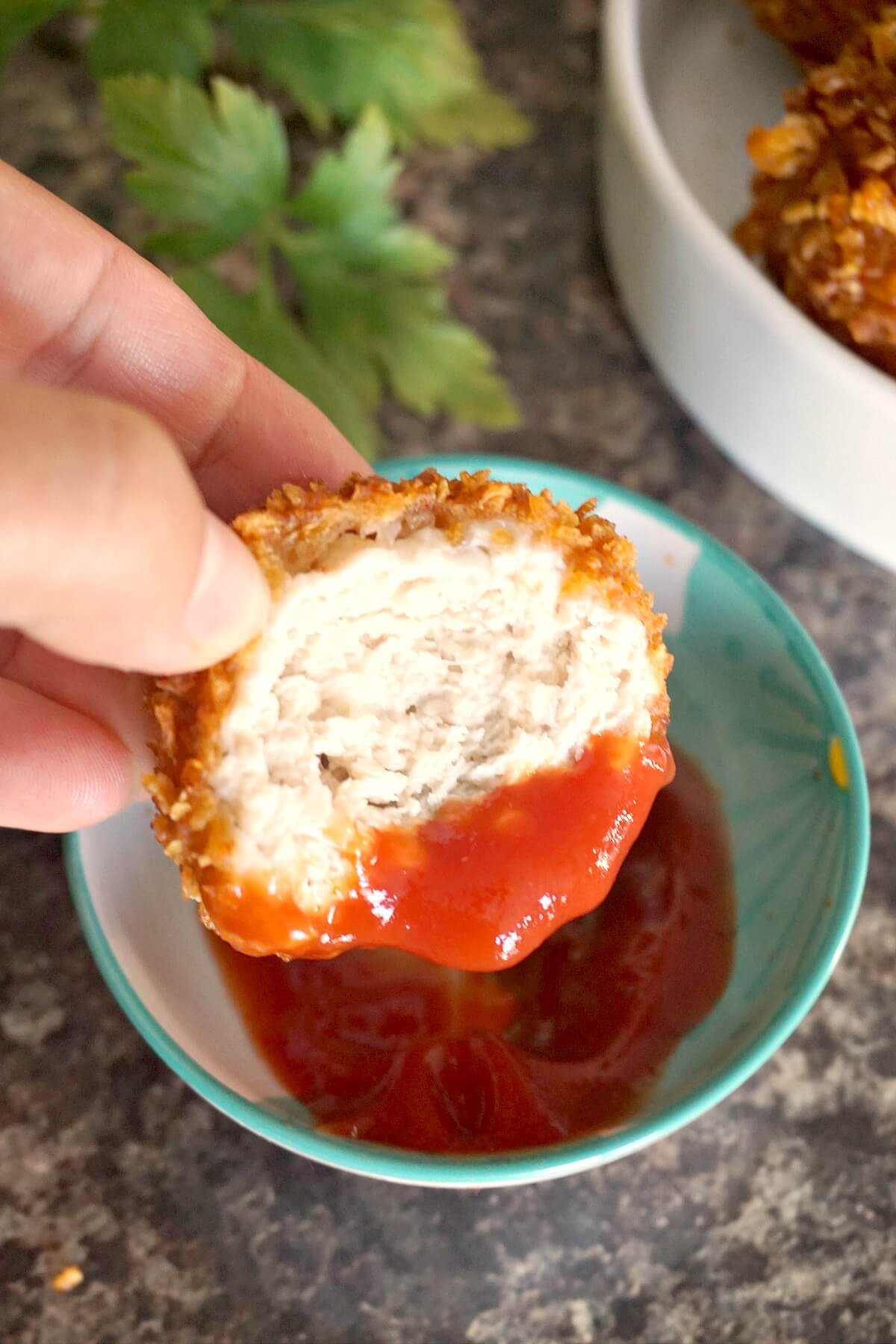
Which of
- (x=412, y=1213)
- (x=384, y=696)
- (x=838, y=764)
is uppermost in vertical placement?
(x=384, y=696)

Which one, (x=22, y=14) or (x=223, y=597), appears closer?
(x=223, y=597)

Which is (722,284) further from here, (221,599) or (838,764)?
(221,599)

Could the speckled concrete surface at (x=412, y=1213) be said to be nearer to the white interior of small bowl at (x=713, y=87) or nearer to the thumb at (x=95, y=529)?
the thumb at (x=95, y=529)

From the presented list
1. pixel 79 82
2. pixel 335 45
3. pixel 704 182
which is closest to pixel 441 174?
pixel 335 45

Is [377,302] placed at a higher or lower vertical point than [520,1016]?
higher

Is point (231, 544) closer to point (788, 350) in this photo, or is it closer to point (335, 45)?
point (788, 350)

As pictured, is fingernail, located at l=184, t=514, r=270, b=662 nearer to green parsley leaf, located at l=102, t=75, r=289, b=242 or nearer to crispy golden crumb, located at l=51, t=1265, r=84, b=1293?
crispy golden crumb, located at l=51, t=1265, r=84, b=1293

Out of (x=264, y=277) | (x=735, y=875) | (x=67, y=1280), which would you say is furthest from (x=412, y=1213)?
(x=264, y=277)
